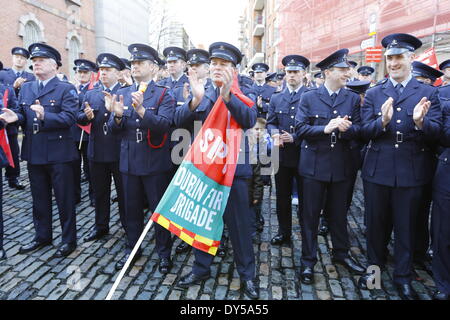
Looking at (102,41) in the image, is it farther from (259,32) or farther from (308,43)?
(259,32)

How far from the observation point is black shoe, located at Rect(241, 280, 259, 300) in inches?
128

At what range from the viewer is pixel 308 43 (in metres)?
16.6

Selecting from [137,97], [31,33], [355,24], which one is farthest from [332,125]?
[31,33]

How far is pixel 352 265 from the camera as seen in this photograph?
3758 millimetres

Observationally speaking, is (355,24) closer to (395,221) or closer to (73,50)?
(395,221)

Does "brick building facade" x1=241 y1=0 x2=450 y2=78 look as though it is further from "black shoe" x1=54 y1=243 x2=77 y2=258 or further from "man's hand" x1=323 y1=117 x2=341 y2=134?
"black shoe" x1=54 y1=243 x2=77 y2=258

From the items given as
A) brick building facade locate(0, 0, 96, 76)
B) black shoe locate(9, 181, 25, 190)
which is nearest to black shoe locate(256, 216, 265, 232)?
black shoe locate(9, 181, 25, 190)

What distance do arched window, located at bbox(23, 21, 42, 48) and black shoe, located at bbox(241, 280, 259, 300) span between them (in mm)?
16600

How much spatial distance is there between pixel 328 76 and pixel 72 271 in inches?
146

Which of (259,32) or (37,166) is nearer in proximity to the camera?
(37,166)

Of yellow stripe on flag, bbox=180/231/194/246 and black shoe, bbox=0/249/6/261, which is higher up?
yellow stripe on flag, bbox=180/231/194/246
